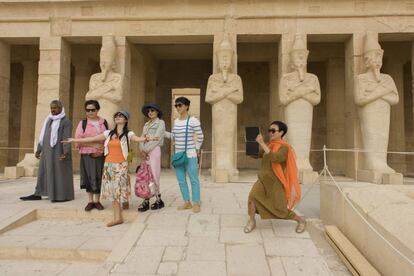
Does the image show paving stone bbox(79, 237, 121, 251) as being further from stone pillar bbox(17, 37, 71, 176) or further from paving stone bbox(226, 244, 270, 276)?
stone pillar bbox(17, 37, 71, 176)

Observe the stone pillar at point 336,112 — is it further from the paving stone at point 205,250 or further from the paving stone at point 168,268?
the paving stone at point 168,268

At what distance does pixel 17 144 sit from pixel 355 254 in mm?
15018

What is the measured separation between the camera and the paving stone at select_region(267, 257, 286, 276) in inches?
114

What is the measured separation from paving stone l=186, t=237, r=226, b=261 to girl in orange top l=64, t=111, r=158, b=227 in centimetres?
119

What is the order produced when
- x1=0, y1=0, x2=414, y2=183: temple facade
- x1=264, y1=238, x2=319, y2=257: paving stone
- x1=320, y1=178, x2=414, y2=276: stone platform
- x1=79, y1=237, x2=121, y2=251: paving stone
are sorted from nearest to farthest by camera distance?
x1=320, y1=178, x2=414, y2=276: stone platform → x1=264, y1=238, x2=319, y2=257: paving stone → x1=79, y1=237, x2=121, y2=251: paving stone → x1=0, y1=0, x2=414, y2=183: temple facade

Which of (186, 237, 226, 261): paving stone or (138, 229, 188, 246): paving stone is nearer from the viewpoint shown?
(186, 237, 226, 261): paving stone

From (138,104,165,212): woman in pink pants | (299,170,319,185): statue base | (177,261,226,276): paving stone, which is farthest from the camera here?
(299,170,319,185): statue base

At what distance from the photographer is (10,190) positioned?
21.1 ft

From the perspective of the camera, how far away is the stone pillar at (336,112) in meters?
10.9

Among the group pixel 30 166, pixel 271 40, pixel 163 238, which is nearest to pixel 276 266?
pixel 163 238

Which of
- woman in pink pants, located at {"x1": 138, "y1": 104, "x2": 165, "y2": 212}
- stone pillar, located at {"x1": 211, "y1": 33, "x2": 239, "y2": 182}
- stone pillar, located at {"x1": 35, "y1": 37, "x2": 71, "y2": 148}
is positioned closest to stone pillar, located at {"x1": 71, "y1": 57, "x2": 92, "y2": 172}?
stone pillar, located at {"x1": 35, "y1": 37, "x2": 71, "y2": 148}

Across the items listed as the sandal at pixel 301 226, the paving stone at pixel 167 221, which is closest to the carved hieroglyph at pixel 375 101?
the sandal at pixel 301 226

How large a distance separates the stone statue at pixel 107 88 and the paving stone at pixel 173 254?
6.03 meters

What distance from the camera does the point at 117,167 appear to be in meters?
4.12
